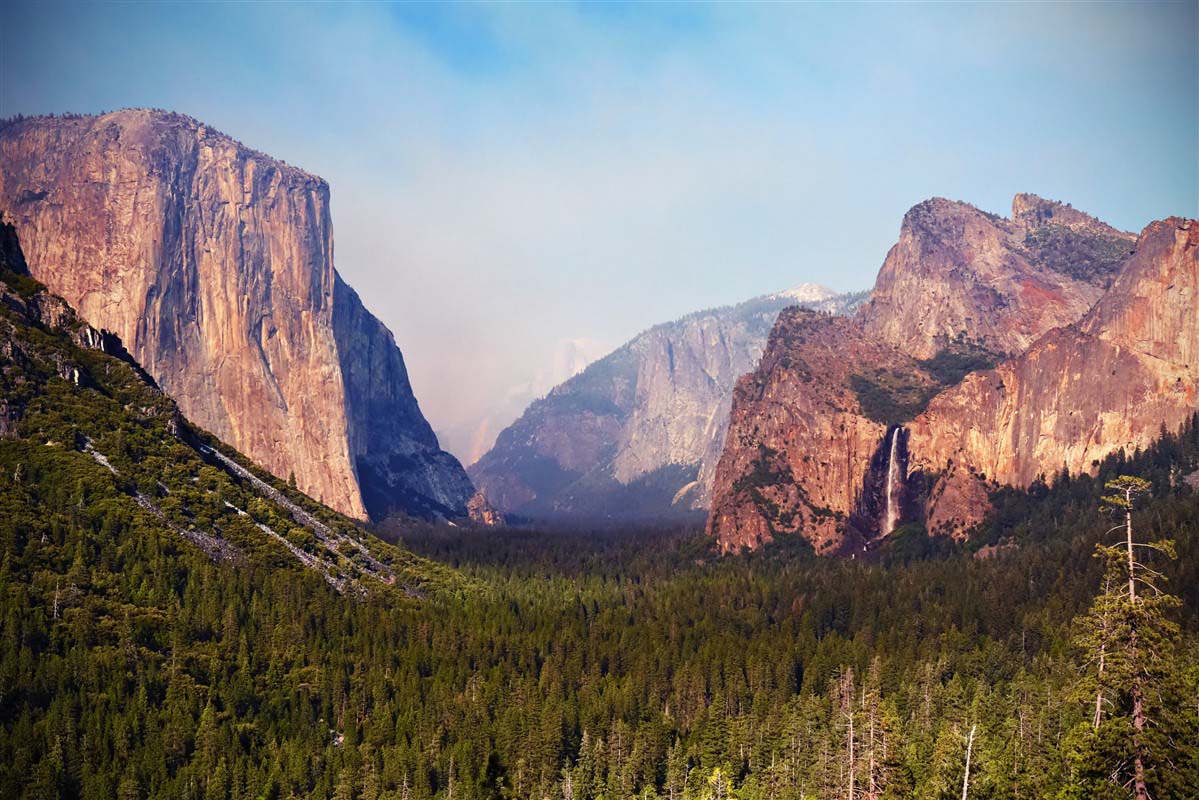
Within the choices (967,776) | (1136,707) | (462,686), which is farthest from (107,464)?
(1136,707)

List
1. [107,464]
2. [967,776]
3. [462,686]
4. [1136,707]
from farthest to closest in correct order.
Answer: [107,464] < [462,686] < [967,776] < [1136,707]

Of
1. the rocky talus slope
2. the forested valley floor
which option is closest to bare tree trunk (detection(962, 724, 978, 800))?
the forested valley floor

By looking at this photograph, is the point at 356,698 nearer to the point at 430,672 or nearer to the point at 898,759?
the point at 430,672

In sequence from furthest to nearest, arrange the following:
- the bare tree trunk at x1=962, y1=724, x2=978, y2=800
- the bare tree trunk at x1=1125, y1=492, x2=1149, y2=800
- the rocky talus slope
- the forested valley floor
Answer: the rocky talus slope, the forested valley floor, the bare tree trunk at x1=962, y1=724, x2=978, y2=800, the bare tree trunk at x1=1125, y1=492, x2=1149, y2=800

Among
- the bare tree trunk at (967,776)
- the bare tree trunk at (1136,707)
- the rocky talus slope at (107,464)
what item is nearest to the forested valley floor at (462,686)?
the bare tree trunk at (967,776)

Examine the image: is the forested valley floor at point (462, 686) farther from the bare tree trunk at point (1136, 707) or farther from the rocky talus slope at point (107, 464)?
the bare tree trunk at point (1136, 707)

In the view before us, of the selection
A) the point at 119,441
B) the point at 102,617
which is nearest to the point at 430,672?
the point at 102,617

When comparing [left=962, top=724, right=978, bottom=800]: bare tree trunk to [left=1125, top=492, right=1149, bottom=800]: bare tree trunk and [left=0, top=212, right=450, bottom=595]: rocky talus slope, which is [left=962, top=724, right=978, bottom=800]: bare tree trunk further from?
[left=0, top=212, right=450, bottom=595]: rocky talus slope

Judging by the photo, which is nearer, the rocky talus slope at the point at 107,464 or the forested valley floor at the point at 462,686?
the forested valley floor at the point at 462,686

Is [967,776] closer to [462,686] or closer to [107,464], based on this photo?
[462,686]

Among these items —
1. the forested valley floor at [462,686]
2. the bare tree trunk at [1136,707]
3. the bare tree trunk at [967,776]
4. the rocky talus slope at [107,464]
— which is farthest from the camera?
the rocky talus slope at [107,464]

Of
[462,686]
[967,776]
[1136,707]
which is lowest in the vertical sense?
[462,686]

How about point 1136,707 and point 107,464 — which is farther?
point 107,464
